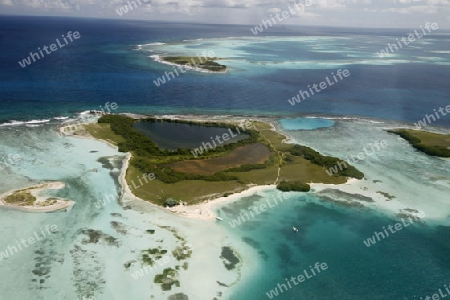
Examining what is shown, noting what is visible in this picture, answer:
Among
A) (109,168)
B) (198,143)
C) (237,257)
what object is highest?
→ (109,168)

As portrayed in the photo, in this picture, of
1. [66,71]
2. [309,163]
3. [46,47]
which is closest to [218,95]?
[309,163]

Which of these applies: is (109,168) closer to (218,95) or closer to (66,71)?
(218,95)

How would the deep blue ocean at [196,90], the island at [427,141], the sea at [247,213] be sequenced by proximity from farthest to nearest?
the deep blue ocean at [196,90] → the island at [427,141] → the sea at [247,213]

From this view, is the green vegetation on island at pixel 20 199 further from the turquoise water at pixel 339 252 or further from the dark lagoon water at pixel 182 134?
the dark lagoon water at pixel 182 134

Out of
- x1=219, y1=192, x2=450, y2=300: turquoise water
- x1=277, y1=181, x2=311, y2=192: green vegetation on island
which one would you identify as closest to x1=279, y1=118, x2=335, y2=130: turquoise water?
x1=277, y1=181, x2=311, y2=192: green vegetation on island

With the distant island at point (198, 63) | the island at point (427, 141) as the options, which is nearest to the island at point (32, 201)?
the island at point (427, 141)

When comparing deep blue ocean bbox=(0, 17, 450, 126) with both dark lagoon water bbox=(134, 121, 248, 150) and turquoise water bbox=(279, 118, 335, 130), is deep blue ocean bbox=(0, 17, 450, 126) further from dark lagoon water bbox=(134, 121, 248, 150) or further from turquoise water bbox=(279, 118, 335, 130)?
dark lagoon water bbox=(134, 121, 248, 150)

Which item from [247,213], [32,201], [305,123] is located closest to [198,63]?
[305,123]
